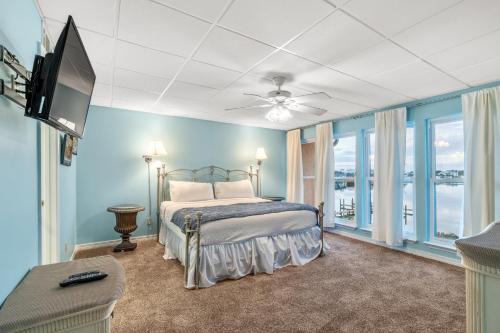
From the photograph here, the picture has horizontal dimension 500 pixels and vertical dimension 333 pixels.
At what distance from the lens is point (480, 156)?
2910mm

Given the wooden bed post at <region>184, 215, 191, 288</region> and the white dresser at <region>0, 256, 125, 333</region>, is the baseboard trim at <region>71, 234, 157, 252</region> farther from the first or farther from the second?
the white dresser at <region>0, 256, 125, 333</region>

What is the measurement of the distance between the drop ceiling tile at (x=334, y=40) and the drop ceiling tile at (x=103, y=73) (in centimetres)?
198

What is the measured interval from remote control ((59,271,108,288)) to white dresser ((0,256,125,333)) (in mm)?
21

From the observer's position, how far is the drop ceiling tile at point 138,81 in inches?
107

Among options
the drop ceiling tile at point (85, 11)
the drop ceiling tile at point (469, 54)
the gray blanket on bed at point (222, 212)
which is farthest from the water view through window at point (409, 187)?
the drop ceiling tile at point (85, 11)

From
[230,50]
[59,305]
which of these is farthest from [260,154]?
[59,305]

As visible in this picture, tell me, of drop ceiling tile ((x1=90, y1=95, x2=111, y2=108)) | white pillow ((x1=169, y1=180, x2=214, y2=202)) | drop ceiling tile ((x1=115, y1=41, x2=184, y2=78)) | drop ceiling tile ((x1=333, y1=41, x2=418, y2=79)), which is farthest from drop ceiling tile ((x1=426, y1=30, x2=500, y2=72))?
drop ceiling tile ((x1=90, y1=95, x2=111, y2=108))

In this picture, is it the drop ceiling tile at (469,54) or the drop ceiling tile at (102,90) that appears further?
the drop ceiling tile at (102,90)

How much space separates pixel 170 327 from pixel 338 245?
3.09m

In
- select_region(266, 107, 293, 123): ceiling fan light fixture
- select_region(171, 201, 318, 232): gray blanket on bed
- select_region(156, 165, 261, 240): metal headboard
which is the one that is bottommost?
select_region(171, 201, 318, 232): gray blanket on bed

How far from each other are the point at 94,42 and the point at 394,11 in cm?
244

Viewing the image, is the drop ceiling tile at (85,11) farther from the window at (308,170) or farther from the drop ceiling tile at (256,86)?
the window at (308,170)

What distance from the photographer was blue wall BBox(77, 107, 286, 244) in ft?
12.6

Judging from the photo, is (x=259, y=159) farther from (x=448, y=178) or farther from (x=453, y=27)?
(x=453, y=27)
